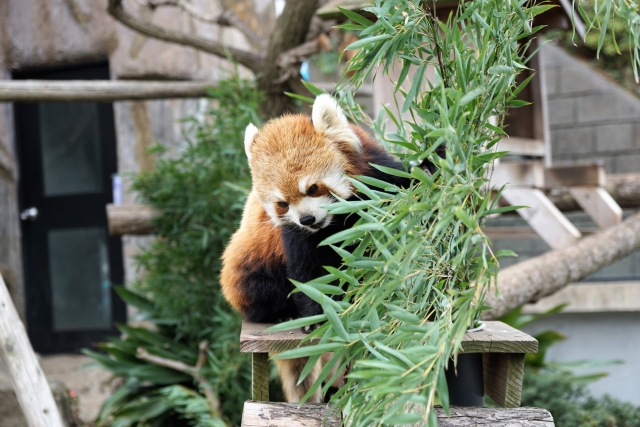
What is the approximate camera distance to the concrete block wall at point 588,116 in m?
5.00

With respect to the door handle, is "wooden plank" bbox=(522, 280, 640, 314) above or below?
below

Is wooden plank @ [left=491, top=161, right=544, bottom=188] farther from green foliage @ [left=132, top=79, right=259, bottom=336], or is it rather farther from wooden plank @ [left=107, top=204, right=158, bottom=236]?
wooden plank @ [left=107, top=204, right=158, bottom=236]

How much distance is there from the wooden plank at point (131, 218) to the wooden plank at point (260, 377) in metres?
2.28

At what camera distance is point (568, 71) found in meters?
5.12

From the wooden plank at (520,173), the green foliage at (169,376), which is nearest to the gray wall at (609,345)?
the wooden plank at (520,173)

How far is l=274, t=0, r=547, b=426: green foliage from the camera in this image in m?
0.95

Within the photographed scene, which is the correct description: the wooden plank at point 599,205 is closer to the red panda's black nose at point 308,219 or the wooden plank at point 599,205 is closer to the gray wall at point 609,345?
the gray wall at point 609,345

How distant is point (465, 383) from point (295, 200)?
625 mm

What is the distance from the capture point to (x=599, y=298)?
422 centimetres

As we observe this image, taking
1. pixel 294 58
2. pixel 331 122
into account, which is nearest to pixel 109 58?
pixel 294 58

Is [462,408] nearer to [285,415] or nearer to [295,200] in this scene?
[285,415]

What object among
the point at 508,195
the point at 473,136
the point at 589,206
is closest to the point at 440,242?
the point at 473,136

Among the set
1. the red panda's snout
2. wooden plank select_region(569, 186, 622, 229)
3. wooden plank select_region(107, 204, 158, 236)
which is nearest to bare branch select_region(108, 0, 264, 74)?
wooden plank select_region(107, 204, 158, 236)

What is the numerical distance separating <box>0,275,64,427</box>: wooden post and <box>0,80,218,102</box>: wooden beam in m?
1.17
